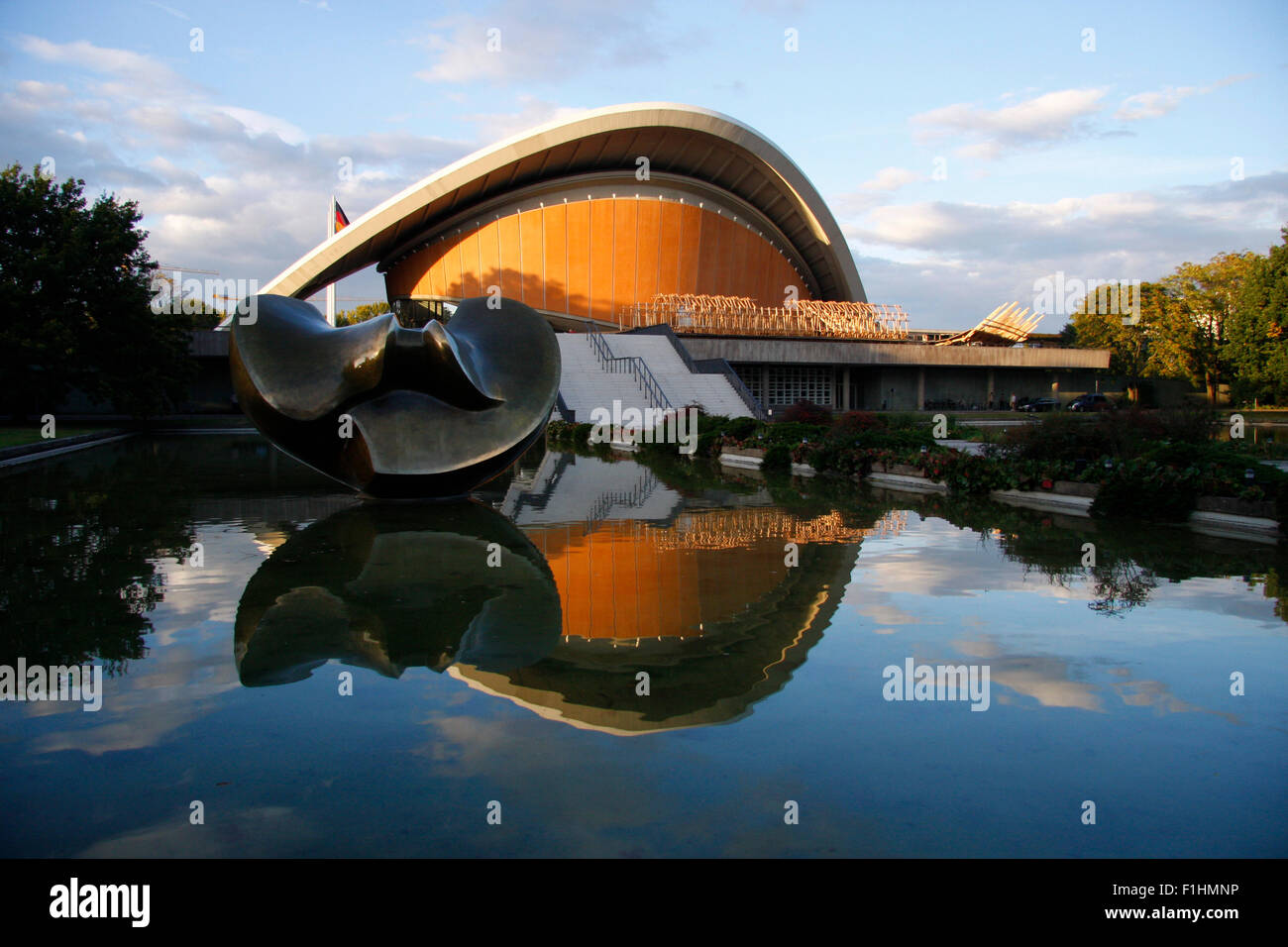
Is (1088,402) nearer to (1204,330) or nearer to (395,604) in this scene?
(1204,330)

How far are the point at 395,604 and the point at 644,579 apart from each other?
6.17 feet

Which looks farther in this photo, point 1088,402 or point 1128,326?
point 1128,326

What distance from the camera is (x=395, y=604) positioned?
6.32 m

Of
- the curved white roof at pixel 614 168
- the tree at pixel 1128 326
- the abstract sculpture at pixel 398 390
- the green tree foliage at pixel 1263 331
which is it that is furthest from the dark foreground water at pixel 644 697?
the tree at pixel 1128 326

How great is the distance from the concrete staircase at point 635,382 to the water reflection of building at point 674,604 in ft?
45.0

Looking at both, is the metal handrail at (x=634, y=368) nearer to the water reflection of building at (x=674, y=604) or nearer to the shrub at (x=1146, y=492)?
the water reflection of building at (x=674, y=604)

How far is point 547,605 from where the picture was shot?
6359mm

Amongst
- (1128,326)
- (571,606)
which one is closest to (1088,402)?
(1128,326)

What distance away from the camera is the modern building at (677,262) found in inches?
1372

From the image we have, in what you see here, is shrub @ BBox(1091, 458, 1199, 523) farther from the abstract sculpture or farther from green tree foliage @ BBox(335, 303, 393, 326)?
green tree foliage @ BBox(335, 303, 393, 326)
